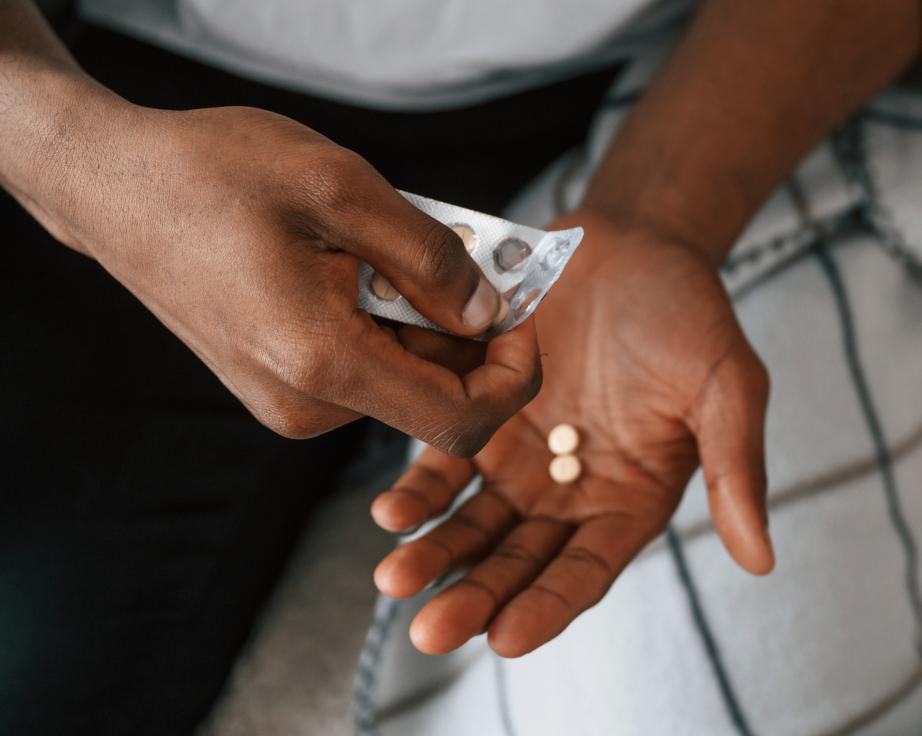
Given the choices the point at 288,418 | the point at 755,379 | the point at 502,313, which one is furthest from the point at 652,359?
the point at 288,418

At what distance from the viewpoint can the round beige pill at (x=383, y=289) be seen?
→ 1.77 ft

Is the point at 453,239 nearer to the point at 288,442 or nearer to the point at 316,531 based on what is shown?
the point at 288,442

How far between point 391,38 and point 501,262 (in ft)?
1.14

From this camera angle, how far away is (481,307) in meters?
0.53

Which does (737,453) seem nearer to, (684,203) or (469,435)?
(469,435)

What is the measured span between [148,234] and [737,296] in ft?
1.87

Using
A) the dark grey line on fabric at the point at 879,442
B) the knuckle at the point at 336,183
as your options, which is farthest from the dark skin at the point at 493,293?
the dark grey line on fabric at the point at 879,442

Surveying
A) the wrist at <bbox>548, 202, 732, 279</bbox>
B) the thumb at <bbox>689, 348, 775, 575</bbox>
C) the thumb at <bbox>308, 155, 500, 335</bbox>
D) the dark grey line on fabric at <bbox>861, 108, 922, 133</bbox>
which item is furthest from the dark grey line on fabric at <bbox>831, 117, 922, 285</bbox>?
the thumb at <bbox>308, 155, 500, 335</bbox>

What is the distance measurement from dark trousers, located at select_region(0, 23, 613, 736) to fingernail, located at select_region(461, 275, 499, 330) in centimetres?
33

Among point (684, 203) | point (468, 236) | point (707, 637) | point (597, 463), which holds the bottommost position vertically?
point (707, 637)

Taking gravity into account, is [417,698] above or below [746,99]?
below

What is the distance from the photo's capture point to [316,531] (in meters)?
0.98

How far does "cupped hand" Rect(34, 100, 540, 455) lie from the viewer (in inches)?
19.4

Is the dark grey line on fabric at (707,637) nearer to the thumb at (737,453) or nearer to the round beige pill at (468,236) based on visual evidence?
the thumb at (737,453)
